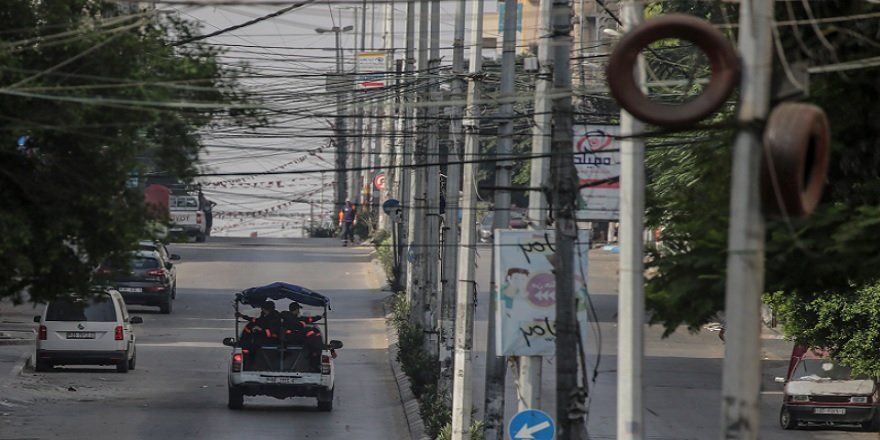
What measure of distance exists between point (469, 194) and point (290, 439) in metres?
5.89

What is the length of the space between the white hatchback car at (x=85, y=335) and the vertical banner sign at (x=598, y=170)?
49.1 feet

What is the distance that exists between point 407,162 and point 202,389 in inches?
541

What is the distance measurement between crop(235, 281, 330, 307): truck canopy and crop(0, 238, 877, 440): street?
2117mm

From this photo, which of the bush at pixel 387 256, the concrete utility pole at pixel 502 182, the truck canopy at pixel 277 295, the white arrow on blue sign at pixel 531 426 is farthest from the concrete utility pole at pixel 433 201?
the white arrow on blue sign at pixel 531 426

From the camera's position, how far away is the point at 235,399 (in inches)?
1232

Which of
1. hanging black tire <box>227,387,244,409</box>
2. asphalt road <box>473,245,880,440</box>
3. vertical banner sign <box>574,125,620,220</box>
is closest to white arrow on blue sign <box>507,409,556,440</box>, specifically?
vertical banner sign <box>574,125,620,220</box>

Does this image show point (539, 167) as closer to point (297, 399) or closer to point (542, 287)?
point (542, 287)

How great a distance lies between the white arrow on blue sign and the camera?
1905 cm

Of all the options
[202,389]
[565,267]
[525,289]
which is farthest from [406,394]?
[565,267]

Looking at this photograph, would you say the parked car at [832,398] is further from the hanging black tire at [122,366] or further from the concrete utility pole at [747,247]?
the concrete utility pole at [747,247]

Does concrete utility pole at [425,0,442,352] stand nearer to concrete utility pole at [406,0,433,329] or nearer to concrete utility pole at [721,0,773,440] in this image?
concrete utility pole at [406,0,433,329]

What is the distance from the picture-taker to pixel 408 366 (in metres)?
34.4

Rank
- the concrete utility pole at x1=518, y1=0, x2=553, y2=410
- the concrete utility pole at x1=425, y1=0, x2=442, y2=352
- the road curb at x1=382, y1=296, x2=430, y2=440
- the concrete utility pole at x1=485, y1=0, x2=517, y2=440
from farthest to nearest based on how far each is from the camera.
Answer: the concrete utility pole at x1=425, y1=0, x2=442, y2=352 < the road curb at x1=382, y1=296, x2=430, y2=440 < the concrete utility pole at x1=485, y1=0, x2=517, y2=440 < the concrete utility pole at x1=518, y1=0, x2=553, y2=410

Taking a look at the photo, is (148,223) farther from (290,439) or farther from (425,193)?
(425,193)
